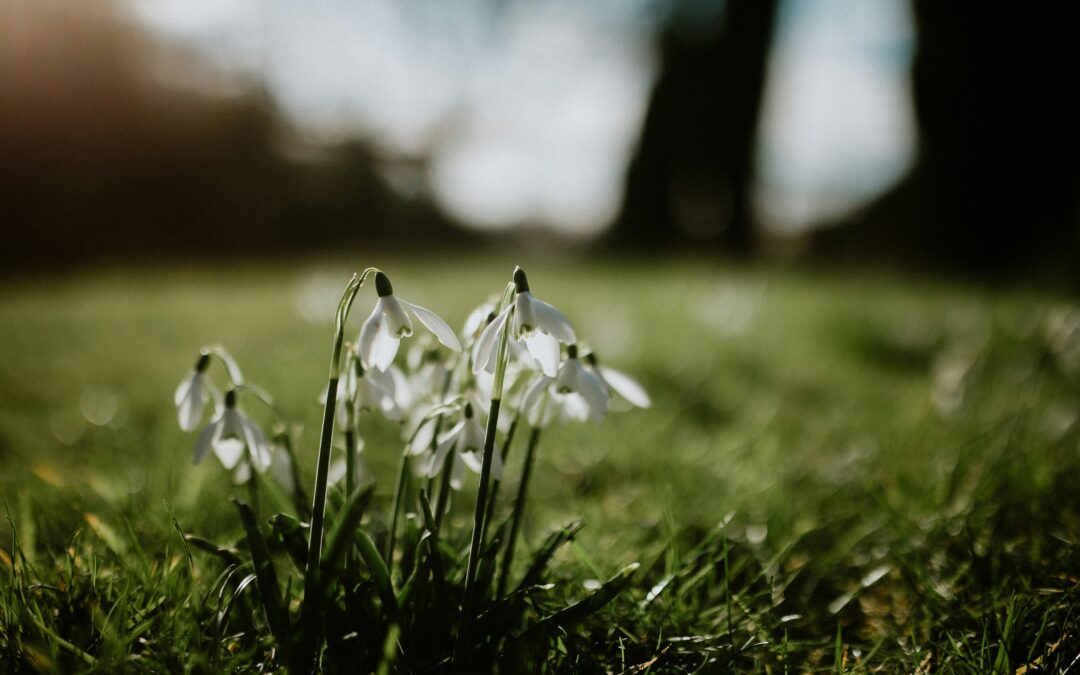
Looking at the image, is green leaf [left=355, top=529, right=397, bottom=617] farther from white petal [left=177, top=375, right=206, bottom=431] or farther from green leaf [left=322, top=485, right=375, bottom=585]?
white petal [left=177, top=375, right=206, bottom=431]

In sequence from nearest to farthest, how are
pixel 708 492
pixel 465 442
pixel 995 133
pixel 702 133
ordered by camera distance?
pixel 465 442 < pixel 708 492 < pixel 995 133 < pixel 702 133

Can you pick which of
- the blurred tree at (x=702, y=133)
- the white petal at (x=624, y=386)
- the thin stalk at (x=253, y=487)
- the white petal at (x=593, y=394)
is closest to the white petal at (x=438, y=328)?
the white petal at (x=593, y=394)

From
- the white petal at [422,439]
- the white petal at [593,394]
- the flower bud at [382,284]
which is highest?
the flower bud at [382,284]

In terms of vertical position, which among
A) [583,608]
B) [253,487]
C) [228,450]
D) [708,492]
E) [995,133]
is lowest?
[708,492]

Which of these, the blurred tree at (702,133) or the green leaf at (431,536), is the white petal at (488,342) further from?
the blurred tree at (702,133)

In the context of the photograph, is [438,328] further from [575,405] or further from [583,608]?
[583,608]

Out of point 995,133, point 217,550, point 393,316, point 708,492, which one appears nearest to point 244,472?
point 217,550

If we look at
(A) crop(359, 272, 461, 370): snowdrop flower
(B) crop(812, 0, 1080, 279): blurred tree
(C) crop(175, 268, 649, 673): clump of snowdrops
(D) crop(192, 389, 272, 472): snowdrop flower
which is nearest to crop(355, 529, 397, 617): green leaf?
(C) crop(175, 268, 649, 673): clump of snowdrops

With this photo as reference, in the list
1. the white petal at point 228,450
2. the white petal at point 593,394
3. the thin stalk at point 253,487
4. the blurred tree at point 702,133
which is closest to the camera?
the white petal at point 593,394
